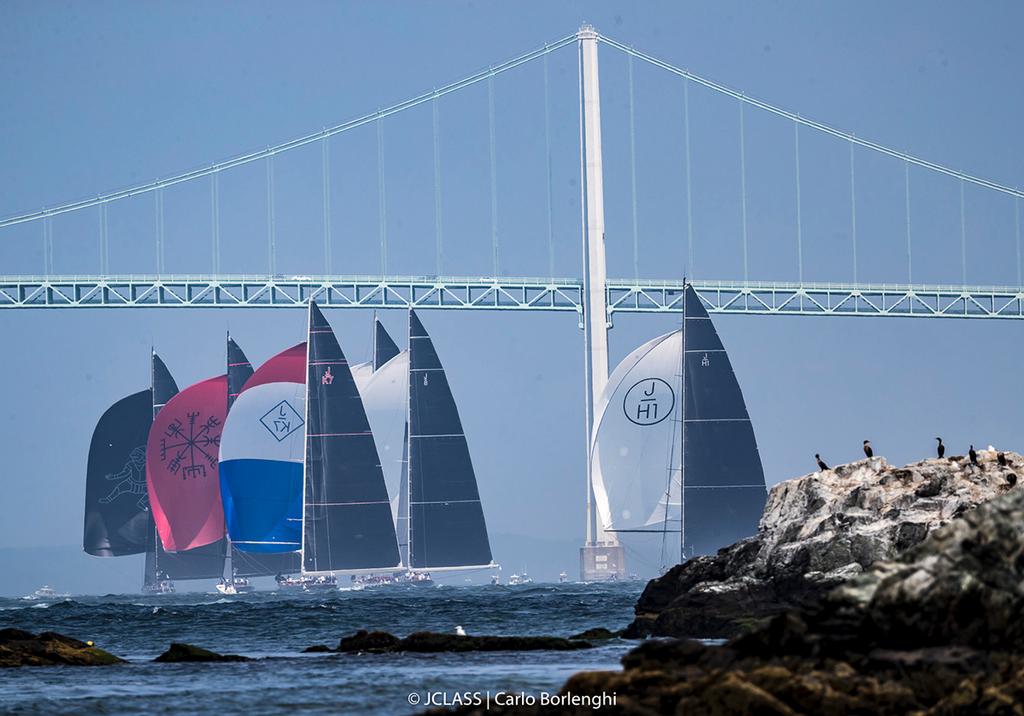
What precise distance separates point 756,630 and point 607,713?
81 cm

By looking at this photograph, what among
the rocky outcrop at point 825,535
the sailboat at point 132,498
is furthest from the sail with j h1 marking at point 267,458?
the rocky outcrop at point 825,535

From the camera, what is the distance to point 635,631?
16578 mm

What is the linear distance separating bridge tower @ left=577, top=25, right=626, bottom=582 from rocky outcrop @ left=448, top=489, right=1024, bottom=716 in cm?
3467

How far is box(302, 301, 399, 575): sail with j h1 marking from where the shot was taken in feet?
132

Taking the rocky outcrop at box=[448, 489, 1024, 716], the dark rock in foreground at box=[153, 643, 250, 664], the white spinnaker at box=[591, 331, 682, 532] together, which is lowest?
the dark rock in foreground at box=[153, 643, 250, 664]

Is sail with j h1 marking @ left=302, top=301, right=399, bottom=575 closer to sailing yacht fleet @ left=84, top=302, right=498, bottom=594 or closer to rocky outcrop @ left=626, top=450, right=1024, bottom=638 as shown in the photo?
sailing yacht fleet @ left=84, top=302, right=498, bottom=594

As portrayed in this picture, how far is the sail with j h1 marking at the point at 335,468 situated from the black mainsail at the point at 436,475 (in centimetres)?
225

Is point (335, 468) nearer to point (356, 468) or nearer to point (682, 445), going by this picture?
point (356, 468)

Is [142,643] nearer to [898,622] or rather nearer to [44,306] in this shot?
[898,622]

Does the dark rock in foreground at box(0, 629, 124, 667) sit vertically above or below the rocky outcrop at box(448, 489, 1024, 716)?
below

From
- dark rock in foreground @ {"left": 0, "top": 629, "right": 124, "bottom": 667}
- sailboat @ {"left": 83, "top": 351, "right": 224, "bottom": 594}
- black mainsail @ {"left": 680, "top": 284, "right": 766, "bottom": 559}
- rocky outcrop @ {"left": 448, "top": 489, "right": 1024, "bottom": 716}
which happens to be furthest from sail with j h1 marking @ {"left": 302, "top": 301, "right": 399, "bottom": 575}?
rocky outcrop @ {"left": 448, "top": 489, "right": 1024, "bottom": 716}

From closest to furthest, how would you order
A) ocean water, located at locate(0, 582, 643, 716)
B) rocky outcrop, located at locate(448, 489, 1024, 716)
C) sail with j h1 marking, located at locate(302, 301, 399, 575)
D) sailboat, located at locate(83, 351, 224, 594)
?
rocky outcrop, located at locate(448, 489, 1024, 716) → ocean water, located at locate(0, 582, 643, 716) → sail with j h1 marking, located at locate(302, 301, 399, 575) → sailboat, located at locate(83, 351, 224, 594)

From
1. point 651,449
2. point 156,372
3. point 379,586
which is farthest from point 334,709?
point 156,372

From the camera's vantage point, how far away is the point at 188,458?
1758 inches
